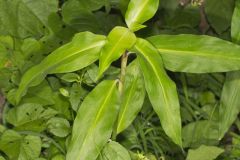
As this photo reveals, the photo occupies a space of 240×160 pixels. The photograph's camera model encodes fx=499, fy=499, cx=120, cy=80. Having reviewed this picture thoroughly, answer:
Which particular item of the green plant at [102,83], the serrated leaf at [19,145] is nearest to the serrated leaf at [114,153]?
the green plant at [102,83]

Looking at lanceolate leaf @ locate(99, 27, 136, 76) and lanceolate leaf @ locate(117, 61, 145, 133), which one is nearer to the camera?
lanceolate leaf @ locate(99, 27, 136, 76)

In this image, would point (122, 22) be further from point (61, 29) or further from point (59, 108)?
point (59, 108)

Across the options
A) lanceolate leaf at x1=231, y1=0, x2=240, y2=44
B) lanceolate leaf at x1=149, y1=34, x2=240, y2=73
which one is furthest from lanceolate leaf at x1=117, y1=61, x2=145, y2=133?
lanceolate leaf at x1=231, y1=0, x2=240, y2=44

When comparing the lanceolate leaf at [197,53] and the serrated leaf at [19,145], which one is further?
the serrated leaf at [19,145]

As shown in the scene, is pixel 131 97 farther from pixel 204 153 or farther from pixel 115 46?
pixel 204 153

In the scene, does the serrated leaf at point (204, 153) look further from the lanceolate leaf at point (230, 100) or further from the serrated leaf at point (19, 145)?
the serrated leaf at point (19, 145)

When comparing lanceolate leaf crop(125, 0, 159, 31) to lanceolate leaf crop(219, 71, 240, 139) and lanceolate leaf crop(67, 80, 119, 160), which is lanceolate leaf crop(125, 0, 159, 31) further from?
lanceolate leaf crop(219, 71, 240, 139)
